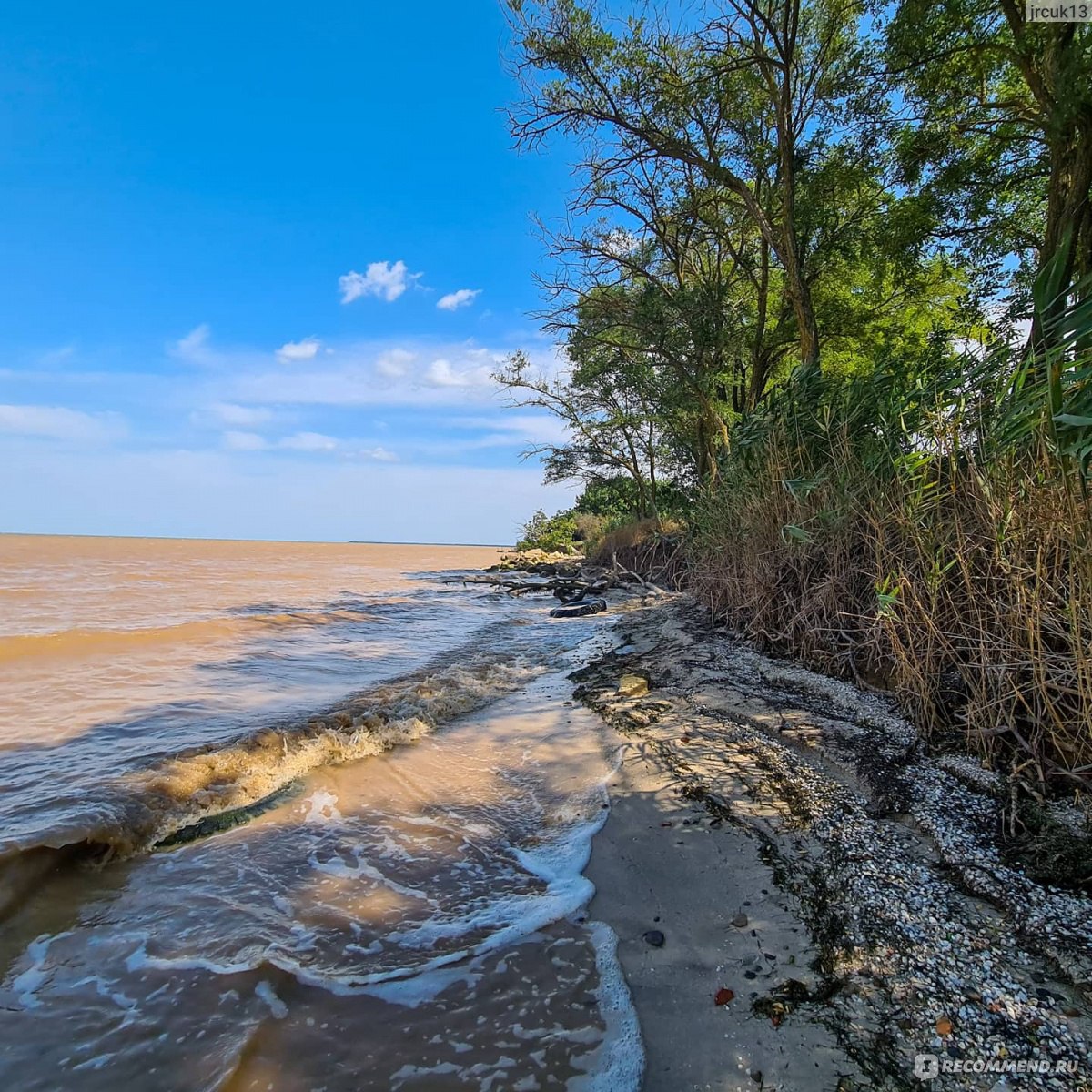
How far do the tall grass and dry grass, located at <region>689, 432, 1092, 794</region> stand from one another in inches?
0.5

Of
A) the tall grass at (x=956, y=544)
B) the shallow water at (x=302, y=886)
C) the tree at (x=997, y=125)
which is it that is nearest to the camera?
the shallow water at (x=302, y=886)

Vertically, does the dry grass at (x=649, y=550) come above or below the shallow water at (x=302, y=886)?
above

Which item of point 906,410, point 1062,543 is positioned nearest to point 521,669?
point 906,410

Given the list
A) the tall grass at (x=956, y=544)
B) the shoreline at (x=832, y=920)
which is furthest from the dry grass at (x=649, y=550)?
the shoreline at (x=832, y=920)

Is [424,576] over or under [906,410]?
under

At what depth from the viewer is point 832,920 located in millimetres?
1882

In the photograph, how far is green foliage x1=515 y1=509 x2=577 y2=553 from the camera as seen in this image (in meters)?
28.0

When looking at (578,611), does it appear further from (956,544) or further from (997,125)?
(997,125)

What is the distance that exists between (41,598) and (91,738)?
30.3 feet

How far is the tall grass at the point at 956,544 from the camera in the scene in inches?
93.3

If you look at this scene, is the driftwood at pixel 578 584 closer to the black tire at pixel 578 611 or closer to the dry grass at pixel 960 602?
the black tire at pixel 578 611

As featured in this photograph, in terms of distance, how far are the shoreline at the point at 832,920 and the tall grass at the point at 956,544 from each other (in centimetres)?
36

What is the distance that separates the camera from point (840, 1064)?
138cm

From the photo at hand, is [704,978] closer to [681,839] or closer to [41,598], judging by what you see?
[681,839]
